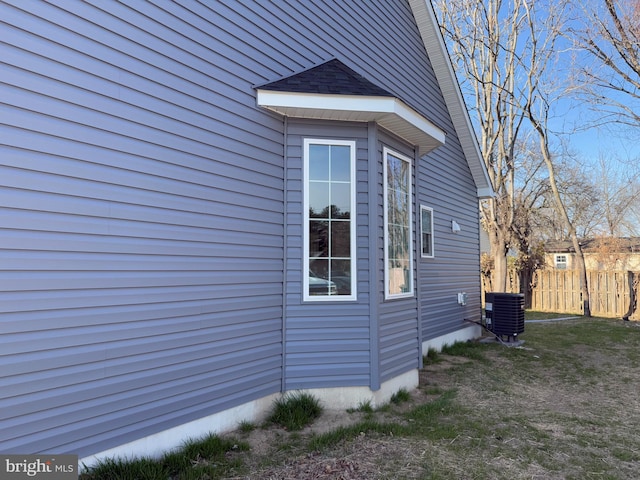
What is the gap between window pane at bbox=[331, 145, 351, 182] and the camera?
15.8ft

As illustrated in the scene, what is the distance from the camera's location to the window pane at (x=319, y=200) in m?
4.73

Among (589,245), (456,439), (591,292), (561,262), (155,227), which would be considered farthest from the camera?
(561,262)

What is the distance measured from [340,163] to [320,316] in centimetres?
171

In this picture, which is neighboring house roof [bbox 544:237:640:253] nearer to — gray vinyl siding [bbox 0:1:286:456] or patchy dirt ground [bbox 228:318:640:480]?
patchy dirt ground [bbox 228:318:640:480]

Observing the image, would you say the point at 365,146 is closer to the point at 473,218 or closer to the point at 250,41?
the point at 250,41

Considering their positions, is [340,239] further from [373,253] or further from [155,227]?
[155,227]

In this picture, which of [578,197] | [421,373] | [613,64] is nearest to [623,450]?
[421,373]

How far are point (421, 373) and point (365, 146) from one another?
372cm

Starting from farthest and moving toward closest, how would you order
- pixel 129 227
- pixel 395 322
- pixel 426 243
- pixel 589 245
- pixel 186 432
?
pixel 589 245 < pixel 426 243 < pixel 395 322 < pixel 186 432 < pixel 129 227

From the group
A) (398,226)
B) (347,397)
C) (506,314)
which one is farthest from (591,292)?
(347,397)

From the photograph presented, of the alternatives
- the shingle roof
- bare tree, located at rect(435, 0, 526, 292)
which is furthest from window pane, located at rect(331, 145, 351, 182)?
bare tree, located at rect(435, 0, 526, 292)

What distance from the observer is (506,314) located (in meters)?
9.20

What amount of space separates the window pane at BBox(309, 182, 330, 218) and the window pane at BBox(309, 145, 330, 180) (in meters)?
0.09

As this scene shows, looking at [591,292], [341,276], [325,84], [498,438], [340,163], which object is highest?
[325,84]
